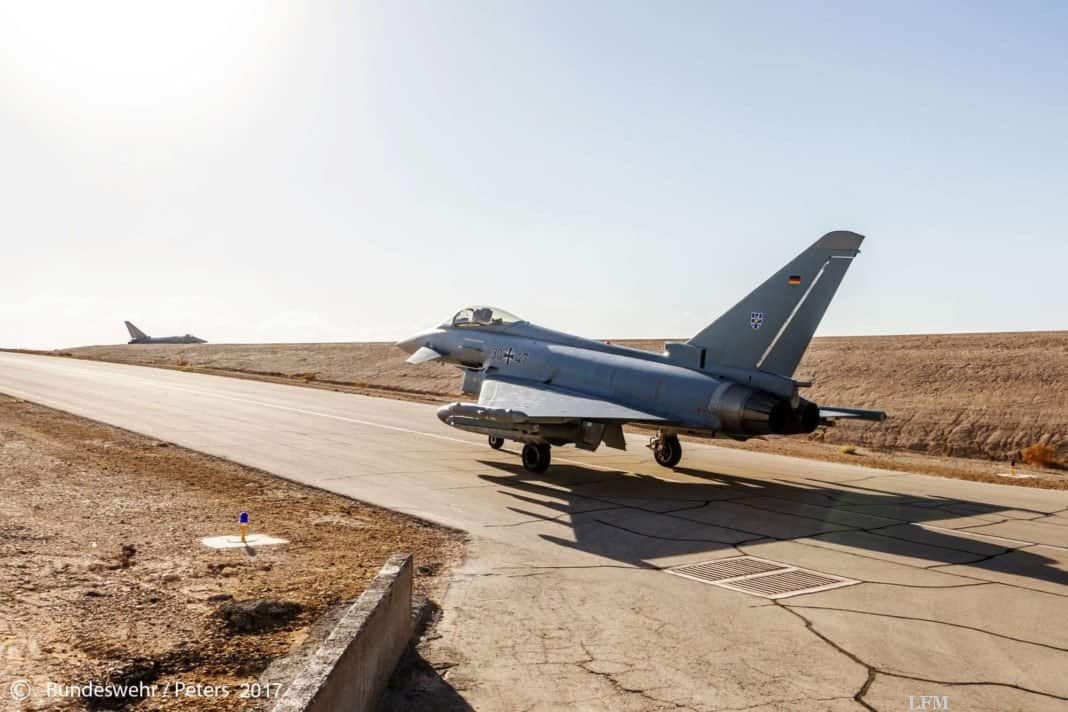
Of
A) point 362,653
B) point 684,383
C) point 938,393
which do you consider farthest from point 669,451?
point 938,393

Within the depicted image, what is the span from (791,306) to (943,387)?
1007 inches

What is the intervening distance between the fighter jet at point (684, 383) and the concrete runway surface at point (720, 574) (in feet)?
3.79

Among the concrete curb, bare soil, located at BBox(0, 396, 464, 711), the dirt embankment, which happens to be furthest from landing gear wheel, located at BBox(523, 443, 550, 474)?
the dirt embankment

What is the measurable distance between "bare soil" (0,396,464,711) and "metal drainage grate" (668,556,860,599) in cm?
312

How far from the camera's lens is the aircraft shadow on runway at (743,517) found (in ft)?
36.5

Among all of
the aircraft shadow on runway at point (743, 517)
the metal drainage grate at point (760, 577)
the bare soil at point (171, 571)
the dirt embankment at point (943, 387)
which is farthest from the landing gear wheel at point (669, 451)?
the dirt embankment at point (943, 387)

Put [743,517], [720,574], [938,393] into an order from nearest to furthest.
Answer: [720,574]
[743,517]
[938,393]

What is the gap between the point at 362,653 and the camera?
5.29 meters

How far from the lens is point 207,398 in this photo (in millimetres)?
35469

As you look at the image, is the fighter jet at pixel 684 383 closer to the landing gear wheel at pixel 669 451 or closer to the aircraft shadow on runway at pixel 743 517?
the landing gear wheel at pixel 669 451

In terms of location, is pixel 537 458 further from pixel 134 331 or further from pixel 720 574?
pixel 134 331

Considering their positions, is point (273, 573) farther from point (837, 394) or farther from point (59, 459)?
point (837, 394)

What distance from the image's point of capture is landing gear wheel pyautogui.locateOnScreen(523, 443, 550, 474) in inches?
703

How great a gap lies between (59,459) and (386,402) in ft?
69.5
